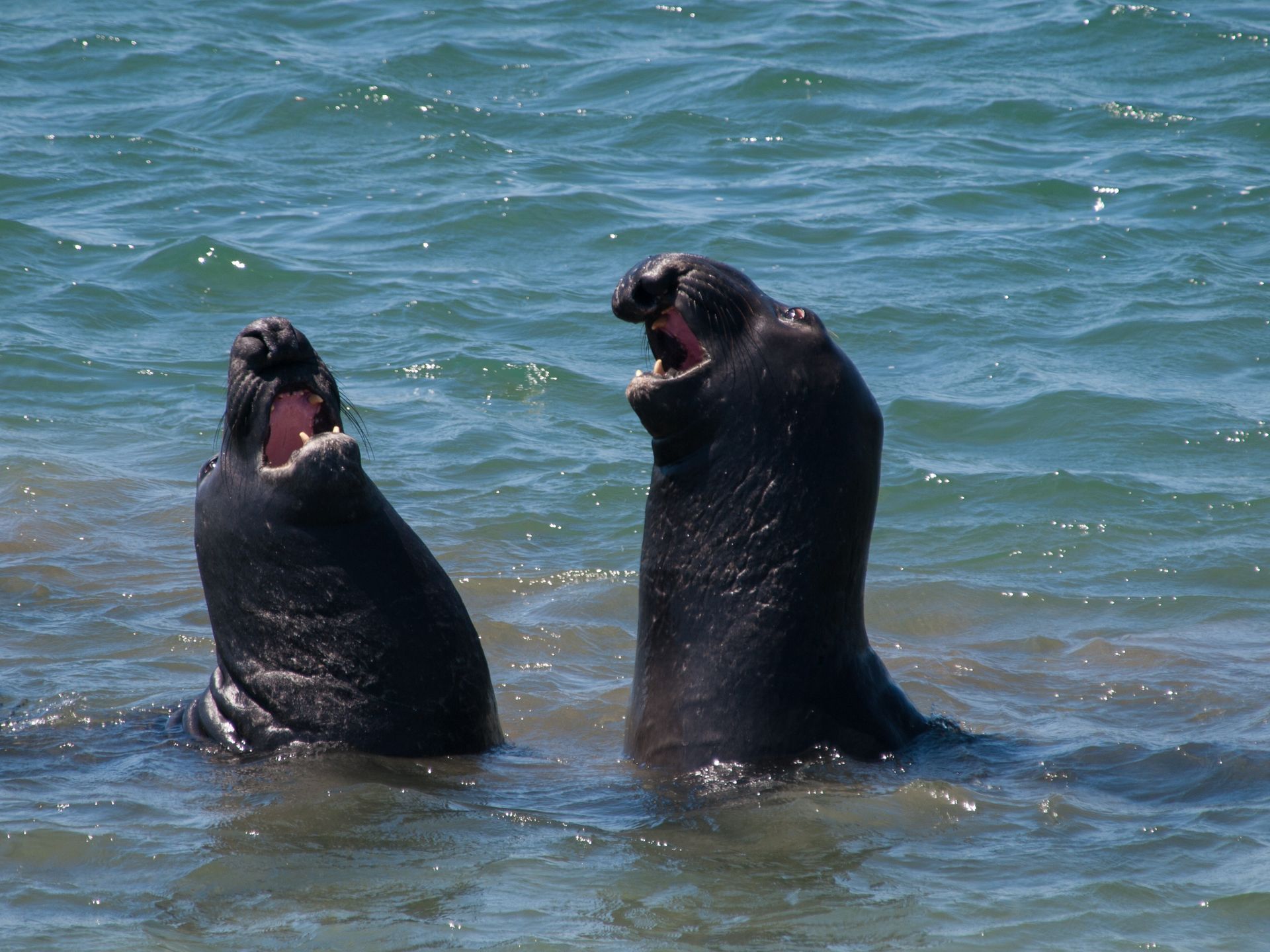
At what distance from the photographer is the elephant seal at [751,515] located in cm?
509

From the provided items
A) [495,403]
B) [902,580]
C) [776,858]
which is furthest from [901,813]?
[495,403]

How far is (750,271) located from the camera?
1284 centimetres

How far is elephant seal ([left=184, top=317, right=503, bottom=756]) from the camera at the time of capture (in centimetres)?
534

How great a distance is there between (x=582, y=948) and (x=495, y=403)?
702 cm

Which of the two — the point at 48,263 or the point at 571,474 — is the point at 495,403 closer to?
the point at 571,474

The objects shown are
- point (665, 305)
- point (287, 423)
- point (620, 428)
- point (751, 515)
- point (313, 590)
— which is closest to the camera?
point (751, 515)

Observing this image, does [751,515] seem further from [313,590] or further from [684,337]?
[313,590]

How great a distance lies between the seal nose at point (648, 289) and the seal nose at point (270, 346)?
1.04m

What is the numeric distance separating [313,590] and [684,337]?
1.41 m

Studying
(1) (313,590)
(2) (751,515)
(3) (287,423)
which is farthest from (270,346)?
(2) (751,515)

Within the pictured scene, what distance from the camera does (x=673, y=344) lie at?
17.4 ft

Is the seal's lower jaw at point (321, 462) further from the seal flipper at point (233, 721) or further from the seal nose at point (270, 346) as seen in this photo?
the seal flipper at point (233, 721)

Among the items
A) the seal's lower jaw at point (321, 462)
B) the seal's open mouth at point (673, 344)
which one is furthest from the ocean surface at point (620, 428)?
the seal's open mouth at point (673, 344)

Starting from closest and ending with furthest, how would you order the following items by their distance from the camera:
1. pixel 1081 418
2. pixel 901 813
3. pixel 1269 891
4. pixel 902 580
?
pixel 1269 891 → pixel 901 813 → pixel 902 580 → pixel 1081 418
